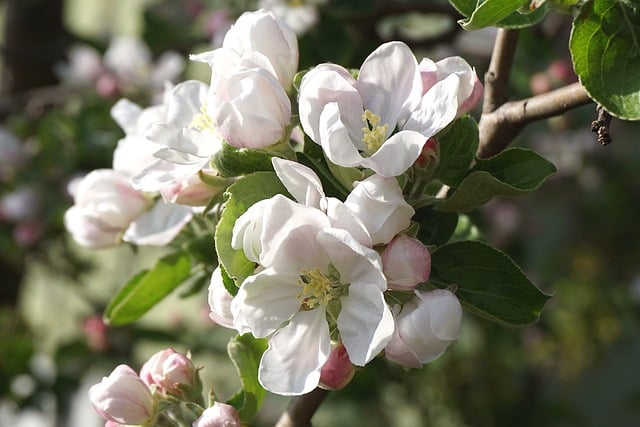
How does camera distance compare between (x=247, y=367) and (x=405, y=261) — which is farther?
(x=247, y=367)

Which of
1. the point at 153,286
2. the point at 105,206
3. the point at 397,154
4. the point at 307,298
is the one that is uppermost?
the point at 397,154

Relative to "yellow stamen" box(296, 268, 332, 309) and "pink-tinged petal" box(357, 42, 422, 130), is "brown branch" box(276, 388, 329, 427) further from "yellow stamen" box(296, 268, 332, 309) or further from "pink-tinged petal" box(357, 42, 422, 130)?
"pink-tinged petal" box(357, 42, 422, 130)

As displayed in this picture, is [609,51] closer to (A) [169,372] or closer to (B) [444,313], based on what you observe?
(B) [444,313]

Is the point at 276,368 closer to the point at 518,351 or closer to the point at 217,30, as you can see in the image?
the point at 217,30

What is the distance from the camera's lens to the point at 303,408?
87 cm

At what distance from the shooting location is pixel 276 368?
2.32ft

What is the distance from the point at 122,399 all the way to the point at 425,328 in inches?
11.1

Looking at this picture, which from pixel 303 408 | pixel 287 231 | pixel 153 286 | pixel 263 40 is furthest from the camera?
pixel 153 286

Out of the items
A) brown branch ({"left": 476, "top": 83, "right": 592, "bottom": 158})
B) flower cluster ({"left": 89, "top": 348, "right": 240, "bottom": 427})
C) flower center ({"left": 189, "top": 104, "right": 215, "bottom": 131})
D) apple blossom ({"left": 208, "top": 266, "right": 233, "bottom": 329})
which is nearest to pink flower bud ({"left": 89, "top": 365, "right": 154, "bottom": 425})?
flower cluster ({"left": 89, "top": 348, "right": 240, "bottom": 427})

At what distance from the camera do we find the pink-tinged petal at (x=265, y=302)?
0.68 meters

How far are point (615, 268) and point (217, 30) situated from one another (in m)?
2.07

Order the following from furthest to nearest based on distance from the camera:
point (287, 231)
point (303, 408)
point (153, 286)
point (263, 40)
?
point (153, 286) < point (303, 408) < point (263, 40) < point (287, 231)

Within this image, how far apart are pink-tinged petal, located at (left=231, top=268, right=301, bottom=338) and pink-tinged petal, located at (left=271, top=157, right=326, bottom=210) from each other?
6 cm

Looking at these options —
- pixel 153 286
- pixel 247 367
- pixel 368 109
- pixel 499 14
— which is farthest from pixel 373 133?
pixel 153 286
